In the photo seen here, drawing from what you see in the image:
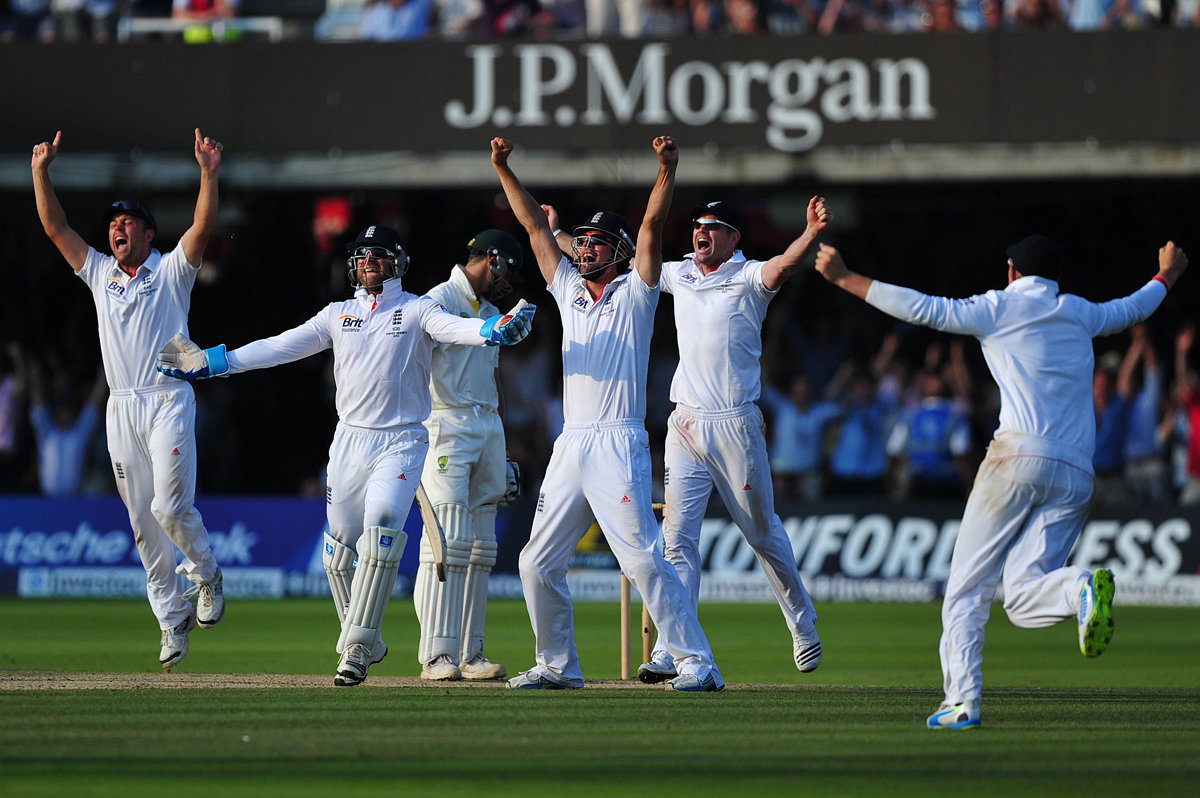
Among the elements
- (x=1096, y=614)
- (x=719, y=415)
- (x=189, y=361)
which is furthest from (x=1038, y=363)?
(x=189, y=361)

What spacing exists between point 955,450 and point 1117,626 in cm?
339

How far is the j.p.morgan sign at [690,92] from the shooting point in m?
17.2

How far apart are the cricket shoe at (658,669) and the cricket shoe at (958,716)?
7.26 feet

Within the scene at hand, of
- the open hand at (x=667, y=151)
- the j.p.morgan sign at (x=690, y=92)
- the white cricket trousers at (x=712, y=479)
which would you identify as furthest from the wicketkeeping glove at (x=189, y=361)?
the j.p.morgan sign at (x=690, y=92)

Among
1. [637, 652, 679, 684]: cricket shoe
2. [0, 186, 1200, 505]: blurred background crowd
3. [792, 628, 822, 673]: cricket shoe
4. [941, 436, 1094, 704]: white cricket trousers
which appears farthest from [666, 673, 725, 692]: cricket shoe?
[0, 186, 1200, 505]: blurred background crowd

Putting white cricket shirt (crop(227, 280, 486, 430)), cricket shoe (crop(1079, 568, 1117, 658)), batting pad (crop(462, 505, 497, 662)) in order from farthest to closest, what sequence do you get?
batting pad (crop(462, 505, 497, 662))
white cricket shirt (crop(227, 280, 486, 430))
cricket shoe (crop(1079, 568, 1117, 658))

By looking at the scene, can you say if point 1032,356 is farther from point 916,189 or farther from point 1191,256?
point 1191,256

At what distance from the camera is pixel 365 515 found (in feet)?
28.4

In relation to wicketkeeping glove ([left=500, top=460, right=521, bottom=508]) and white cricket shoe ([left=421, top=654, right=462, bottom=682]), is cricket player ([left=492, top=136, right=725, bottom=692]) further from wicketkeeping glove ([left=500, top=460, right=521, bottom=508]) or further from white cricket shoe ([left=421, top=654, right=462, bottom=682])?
wicketkeeping glove ([left=500, top=460, right=521, bottom=508])

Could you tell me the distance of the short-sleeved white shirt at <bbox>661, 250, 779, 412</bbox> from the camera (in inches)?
357

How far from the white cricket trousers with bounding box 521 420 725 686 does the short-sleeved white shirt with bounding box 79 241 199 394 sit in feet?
8.76

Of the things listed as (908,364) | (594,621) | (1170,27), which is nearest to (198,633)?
(594,621)

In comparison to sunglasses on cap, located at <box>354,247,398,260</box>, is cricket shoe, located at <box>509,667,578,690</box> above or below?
below

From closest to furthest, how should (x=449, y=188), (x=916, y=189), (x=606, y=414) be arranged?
(x=606, y=414), (x=449, y=188), (x=916, y=189)
